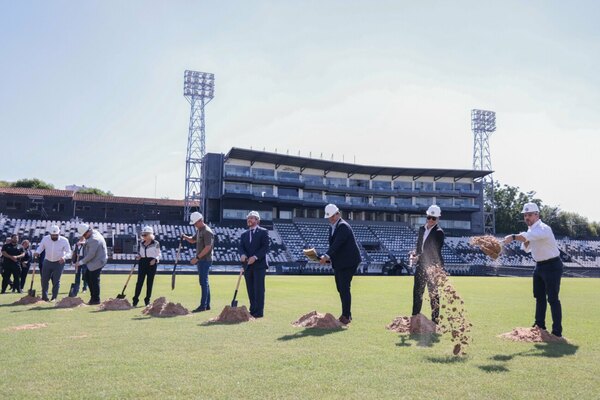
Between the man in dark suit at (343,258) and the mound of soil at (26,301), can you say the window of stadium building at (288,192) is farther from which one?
the man in dark suit at (343,258)

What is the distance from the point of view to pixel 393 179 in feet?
235

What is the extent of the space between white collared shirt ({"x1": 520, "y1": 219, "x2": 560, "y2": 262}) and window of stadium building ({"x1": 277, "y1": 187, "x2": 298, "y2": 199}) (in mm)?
54918

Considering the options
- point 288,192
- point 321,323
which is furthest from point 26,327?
point 288,192

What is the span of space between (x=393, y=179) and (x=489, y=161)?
14.8m

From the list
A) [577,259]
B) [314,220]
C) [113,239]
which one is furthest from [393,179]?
[113,239]

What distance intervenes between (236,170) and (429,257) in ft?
173

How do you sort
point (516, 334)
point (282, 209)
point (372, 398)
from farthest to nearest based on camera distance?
1. point (282, 209)
2. point (516, 334)
3. point (372, 398)

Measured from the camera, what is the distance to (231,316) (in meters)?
9.48

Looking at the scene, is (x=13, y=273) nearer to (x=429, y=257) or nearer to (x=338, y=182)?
(x=429, y=257)

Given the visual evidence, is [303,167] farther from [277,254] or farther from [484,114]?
[484,114]

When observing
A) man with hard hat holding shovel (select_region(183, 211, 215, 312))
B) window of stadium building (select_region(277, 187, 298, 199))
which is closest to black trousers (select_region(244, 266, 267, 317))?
man with hard hat holding shovel (select_region(183, 211, 215, 312))

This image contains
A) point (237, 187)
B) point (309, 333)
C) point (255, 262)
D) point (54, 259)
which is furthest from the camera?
point (237, 187)

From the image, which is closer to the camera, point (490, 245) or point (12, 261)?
point (490, 245)

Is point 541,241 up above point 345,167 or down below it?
below
